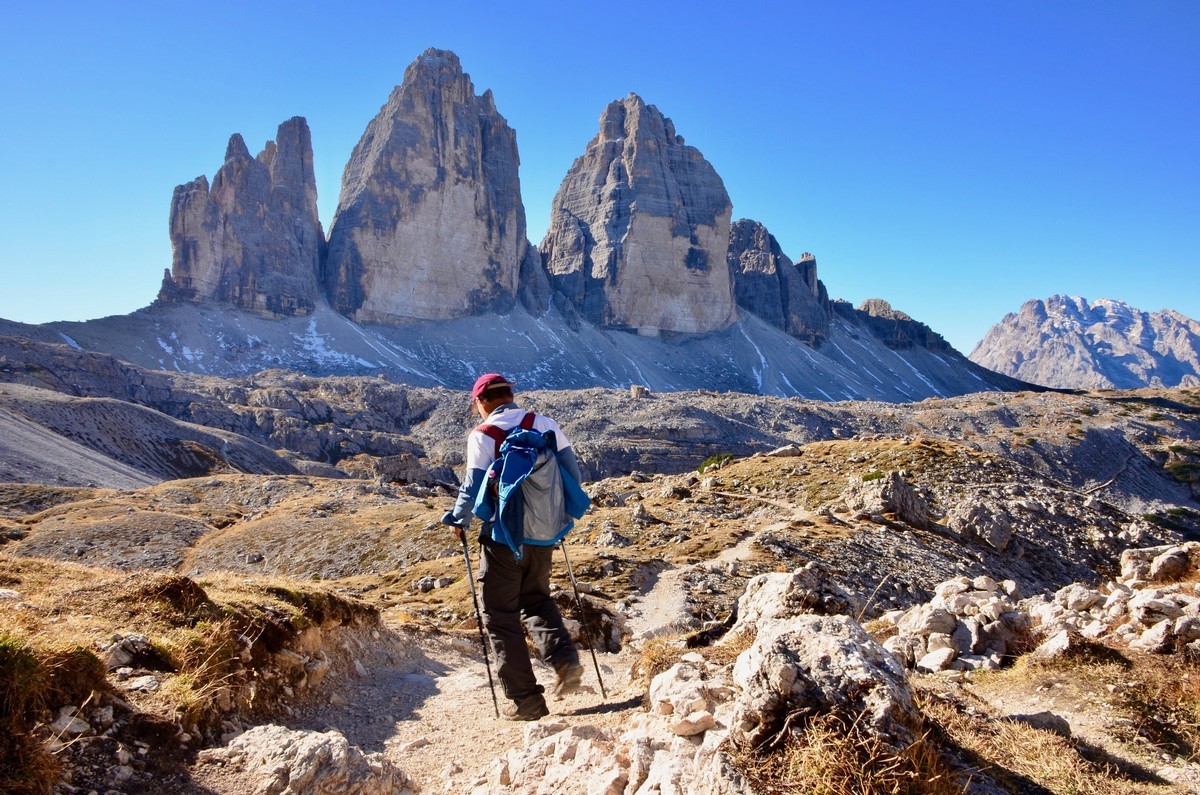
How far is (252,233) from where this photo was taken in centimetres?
15025

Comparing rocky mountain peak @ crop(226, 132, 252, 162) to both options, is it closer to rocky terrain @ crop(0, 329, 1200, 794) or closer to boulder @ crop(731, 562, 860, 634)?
rocky terrain @ crop(0, 329, 1200, 794)

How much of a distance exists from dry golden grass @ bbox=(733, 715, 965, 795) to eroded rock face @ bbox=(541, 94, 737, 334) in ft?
582

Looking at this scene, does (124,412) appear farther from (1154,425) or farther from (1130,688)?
(1154,425)

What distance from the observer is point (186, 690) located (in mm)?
5074

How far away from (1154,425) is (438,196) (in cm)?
13325

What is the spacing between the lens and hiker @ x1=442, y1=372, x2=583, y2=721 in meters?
6.29

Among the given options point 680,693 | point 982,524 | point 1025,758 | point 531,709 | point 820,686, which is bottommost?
point 982,524

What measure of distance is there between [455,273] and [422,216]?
45.9 feet

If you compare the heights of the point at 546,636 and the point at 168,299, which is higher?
the point at 168,299

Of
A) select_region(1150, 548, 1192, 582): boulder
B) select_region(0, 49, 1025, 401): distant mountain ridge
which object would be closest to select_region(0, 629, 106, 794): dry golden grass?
select_region(1150, 548, 1192, 582): boulder

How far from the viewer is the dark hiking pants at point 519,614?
6.32 metres

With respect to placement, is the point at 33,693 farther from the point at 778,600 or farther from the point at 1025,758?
the point at 778,600

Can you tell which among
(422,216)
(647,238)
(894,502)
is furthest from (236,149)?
(894,502)

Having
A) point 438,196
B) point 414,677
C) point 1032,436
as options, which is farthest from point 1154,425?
point 438,196
